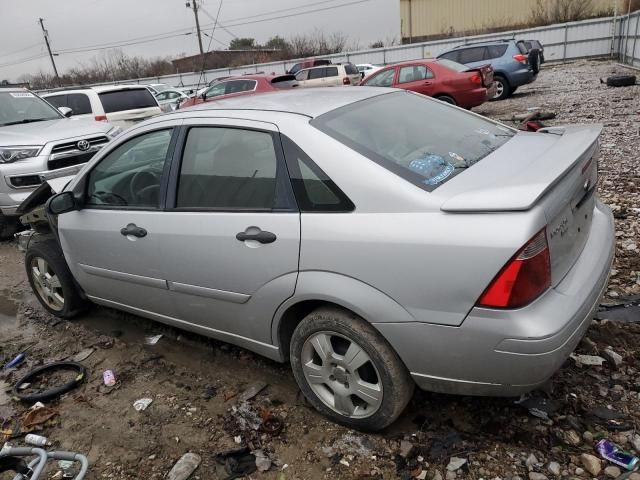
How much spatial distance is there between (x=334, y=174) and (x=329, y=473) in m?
1.43

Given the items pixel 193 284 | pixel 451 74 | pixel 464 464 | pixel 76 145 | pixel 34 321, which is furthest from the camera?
pixel 451 74

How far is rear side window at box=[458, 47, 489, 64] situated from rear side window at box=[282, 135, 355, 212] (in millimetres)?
14304

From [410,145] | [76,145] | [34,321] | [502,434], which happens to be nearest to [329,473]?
[502,434]

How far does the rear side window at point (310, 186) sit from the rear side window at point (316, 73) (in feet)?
54.5

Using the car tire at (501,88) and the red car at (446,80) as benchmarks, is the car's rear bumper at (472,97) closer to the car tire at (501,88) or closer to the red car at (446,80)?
the red car at (446,80)

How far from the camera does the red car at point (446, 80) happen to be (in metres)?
11.6

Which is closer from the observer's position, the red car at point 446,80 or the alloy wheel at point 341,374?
the alloy wheel at point 341,374

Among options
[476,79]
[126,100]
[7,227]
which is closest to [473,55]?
[476,79]

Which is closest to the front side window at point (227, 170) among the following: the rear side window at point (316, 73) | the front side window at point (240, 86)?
the front side window at point (240, 86)

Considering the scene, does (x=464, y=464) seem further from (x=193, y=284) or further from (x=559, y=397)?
(x=193, y=284)

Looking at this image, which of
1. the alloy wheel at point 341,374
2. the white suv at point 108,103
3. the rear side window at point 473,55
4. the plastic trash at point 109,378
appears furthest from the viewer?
the rear side window at point 473,55

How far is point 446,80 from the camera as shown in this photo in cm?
1183

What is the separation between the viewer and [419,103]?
3098 millimetres

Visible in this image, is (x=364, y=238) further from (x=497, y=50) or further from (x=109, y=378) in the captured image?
(x=497, y=50)
